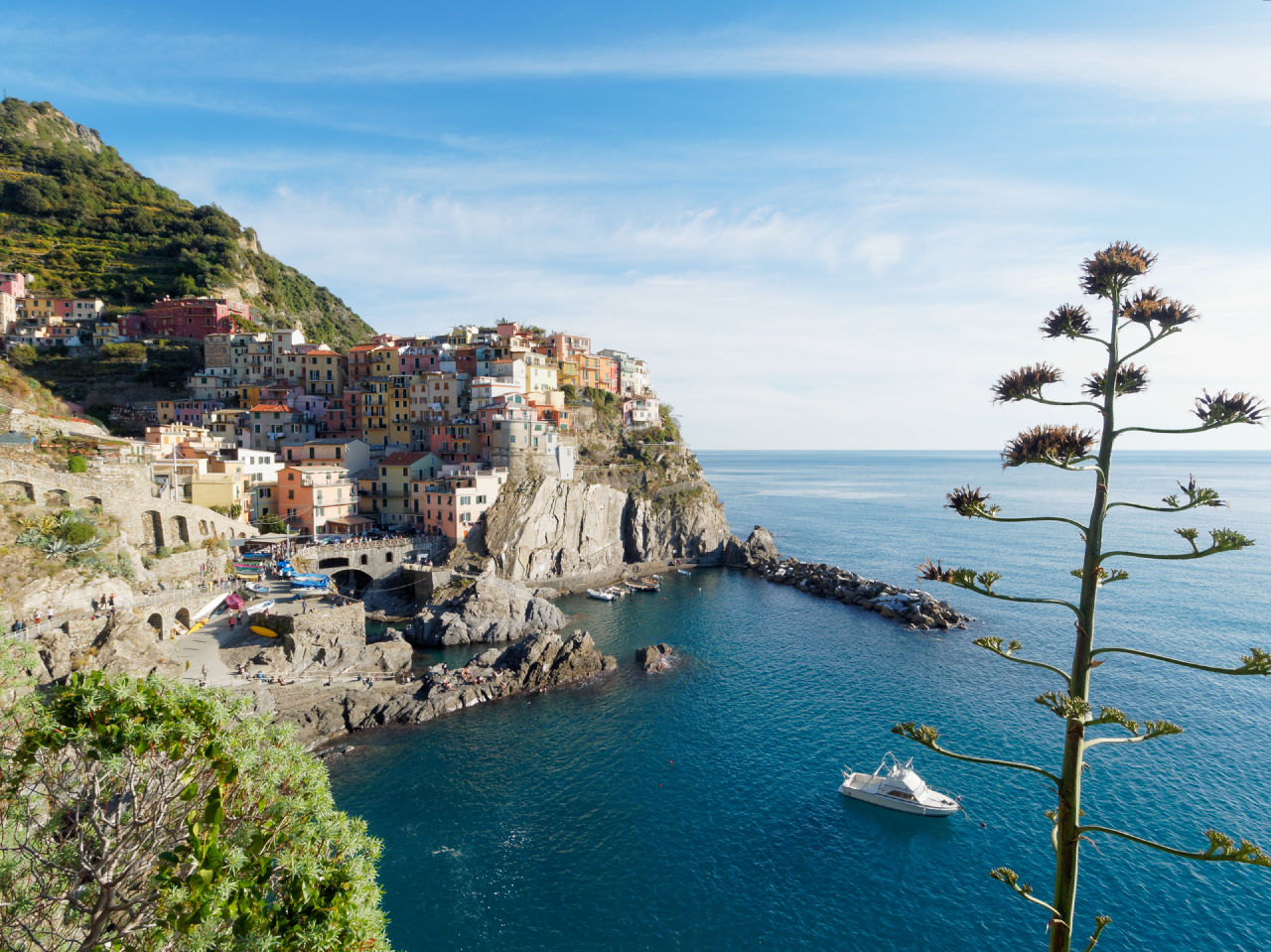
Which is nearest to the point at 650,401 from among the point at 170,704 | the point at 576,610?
the point at 576,610

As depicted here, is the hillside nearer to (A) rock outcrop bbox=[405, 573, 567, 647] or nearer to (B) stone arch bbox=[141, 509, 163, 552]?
(B) stone arch bbox=[141, 509, 163, 552]

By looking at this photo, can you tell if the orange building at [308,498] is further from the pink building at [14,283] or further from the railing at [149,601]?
the pink building at [14,283]

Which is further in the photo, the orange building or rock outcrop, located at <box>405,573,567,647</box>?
the orange building

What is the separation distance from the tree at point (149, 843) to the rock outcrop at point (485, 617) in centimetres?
3527

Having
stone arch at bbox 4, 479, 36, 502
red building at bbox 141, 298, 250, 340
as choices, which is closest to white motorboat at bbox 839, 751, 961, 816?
stone arch at bbox 4, 479, 36, 502

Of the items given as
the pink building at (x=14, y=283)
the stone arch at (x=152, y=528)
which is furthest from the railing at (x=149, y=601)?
the pink building at (x=14, y=283)

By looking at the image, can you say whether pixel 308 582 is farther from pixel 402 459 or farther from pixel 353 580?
pixel 402 459

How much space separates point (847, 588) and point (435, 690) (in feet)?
128

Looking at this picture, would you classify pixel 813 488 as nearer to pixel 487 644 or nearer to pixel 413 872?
pixel 487 644

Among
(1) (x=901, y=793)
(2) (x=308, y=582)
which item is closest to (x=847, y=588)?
(1) (x=901, y=793)

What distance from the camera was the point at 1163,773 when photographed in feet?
Answer: 98.2

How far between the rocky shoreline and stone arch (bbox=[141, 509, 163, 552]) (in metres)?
51.9

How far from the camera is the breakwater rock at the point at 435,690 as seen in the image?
33.3 m

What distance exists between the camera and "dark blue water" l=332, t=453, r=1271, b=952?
2183 centimetres
